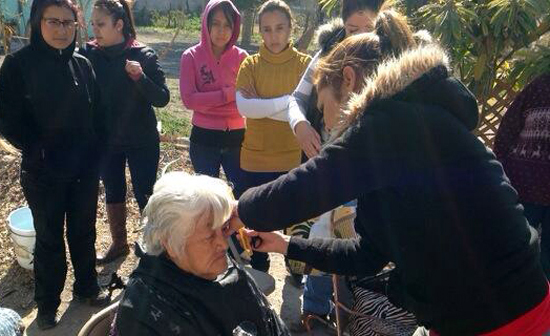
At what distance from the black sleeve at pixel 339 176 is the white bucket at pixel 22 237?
2622 millimetres

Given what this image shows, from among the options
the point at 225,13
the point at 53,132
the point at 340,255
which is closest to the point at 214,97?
the point at 225,13

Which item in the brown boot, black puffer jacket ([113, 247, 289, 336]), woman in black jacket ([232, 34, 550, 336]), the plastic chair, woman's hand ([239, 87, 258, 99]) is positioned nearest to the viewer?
woman in black jacket ([232, 34, 550, 336])

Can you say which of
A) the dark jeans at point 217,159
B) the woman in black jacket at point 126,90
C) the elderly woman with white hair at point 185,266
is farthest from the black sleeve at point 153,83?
the elderly woman with white hair at point 185,266

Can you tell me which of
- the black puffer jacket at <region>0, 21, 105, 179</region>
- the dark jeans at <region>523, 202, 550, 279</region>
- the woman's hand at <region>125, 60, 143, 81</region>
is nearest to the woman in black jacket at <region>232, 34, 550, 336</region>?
the dark jeans at <region>523, 202, 550, 279</region>

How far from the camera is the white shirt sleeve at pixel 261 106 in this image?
3.31 metres

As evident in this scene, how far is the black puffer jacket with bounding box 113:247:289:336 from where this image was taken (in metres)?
1.68

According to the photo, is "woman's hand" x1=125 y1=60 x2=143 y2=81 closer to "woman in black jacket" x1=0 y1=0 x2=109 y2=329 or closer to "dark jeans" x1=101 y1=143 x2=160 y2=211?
"woman in black jacket" x1=0 y1=0 x2=109 y2=329

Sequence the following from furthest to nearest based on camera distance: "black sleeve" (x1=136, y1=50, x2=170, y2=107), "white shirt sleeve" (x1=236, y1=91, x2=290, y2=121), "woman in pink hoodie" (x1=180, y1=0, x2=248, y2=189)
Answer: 1. "woman in pink hoodie" (x1=180, y1=0, x2=248, y2=189)
2. "black sleeve" (x1=136, y1=50, x2=170, y2=107)
3. "white shirt sleeve" (x1=236, y1=91, x2=290, y2=121)

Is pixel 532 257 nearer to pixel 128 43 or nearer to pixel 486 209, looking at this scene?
pixel 486 209

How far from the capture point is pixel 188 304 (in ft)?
5.83

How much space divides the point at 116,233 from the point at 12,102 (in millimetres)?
1447

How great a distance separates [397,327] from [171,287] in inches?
38.3

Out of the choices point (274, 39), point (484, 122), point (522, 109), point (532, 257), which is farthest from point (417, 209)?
point (484, 122)

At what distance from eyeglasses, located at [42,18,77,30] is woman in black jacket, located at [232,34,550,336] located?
194 centimetres
